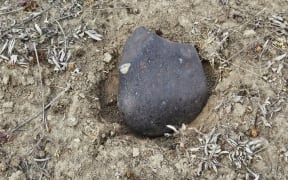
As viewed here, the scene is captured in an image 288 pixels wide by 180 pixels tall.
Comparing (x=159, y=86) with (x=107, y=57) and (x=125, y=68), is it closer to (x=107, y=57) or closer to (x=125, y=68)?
(x=125, y=68)

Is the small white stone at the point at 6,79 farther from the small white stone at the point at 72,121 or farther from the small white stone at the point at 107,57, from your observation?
the small white stone at the point at 107,57

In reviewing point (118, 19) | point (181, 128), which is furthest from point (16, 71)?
point (181, 128)

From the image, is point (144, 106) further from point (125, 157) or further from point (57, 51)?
point (57, 51)

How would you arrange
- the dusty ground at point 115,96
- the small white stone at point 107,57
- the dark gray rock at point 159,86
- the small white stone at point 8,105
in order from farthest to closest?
the small white stone at point 107,57, the small white stone at point 8,105, the dark gray rock at point 159,86, the dusty ground at point 115,96

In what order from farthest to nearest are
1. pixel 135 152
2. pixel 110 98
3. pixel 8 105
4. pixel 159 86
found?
pixel 110 98 → pixel 8 105 → pixel 159 86 → pixel 135 152

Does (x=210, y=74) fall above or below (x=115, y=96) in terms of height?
above

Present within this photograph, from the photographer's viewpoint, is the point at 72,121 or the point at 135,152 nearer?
the point at 135,152

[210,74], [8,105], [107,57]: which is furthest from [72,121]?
[210,74]

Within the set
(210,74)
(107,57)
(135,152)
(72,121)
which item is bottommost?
(135,152)

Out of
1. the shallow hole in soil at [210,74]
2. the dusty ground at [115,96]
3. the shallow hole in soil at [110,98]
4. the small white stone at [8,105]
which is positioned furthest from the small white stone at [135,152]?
the small white stone at [8,105]
